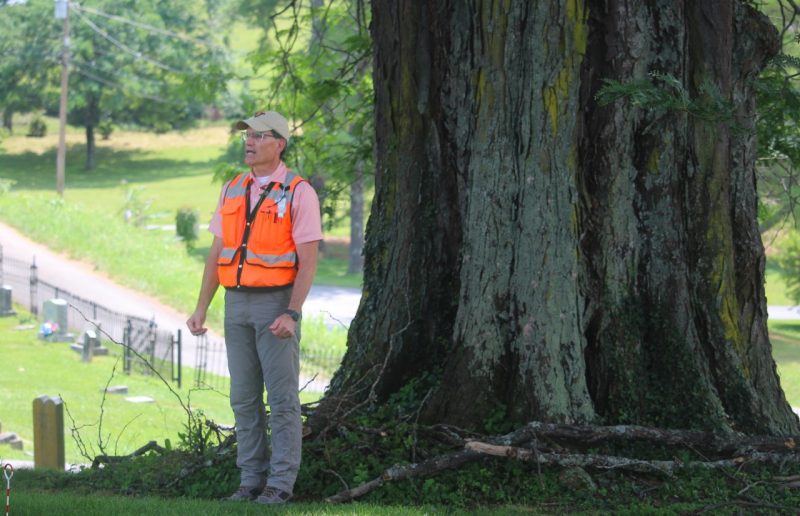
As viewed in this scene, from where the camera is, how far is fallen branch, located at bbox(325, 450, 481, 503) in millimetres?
6070

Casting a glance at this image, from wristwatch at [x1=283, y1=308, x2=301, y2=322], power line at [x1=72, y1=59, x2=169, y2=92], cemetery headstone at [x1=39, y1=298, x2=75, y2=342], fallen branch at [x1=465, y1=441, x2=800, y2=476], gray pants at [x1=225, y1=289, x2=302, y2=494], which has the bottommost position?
cemetery headstone at [x1=39, y1=298, x2=75, y2=342]

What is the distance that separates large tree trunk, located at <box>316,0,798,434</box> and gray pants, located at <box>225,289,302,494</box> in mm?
763

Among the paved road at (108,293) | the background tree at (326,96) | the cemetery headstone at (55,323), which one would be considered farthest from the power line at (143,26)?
the background tree at (326,96)

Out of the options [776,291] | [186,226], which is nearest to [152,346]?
[186,226]

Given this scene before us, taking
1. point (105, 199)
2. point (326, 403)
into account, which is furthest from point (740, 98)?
point (105, 199)

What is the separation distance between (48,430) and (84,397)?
8.44 m

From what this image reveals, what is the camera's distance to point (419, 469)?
6129 mm

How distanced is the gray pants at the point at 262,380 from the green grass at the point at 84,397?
28.0 feet

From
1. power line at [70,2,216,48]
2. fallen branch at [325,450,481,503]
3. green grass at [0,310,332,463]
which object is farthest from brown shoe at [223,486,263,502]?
power line at [70,2,216,48]

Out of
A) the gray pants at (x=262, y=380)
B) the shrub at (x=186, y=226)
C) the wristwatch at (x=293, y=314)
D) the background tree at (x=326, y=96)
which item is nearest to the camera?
the wristwatch at (x=293, y=314)

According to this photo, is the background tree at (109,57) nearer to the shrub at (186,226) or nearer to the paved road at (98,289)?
the shrub at (186,226)

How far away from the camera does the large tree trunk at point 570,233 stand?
6.38 meters

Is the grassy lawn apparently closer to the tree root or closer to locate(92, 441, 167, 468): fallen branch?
locate(92, 441, 167, 468): fallen branch

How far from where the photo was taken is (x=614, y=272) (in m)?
6.56
